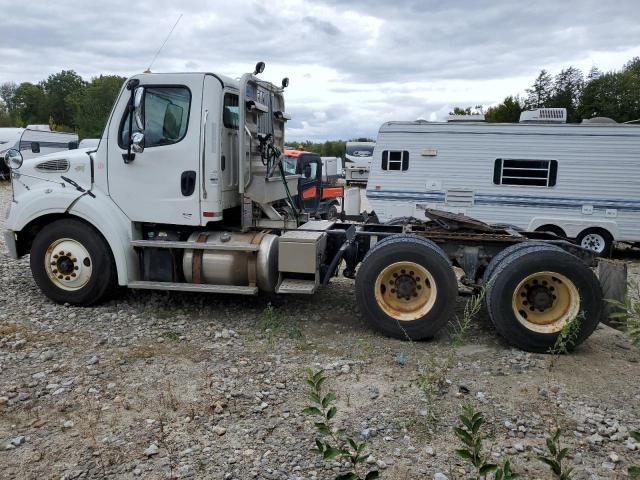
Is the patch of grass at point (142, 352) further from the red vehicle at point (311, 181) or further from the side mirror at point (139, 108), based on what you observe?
the red vehicle at point (311, 181)

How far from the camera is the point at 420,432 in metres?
3.94

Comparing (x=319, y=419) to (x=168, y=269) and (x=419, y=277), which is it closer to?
(x=419, y=277)

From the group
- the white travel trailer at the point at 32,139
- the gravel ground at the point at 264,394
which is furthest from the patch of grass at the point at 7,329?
the white travel trailer at the point at 32,139

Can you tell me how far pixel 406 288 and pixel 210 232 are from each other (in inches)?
101

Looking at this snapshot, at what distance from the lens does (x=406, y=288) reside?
19.2 ft

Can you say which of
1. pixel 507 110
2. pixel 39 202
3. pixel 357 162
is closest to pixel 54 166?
pixel 39 202

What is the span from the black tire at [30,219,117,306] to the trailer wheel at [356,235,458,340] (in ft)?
10.4

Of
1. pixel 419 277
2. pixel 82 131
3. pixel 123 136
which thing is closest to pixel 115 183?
pixel 123 136

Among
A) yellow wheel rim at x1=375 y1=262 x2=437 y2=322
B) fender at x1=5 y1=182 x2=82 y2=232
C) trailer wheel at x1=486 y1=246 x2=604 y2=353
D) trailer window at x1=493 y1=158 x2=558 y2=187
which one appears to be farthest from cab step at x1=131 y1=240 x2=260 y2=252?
trailer window at x1=493 y1=158 x2=558 y2=187

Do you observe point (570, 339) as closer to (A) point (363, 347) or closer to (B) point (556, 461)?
(A) point (363, 347)

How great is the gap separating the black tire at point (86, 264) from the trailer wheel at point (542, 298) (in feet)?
15.0

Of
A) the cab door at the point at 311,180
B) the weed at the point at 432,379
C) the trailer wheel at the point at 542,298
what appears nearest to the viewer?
the weed at the point at 432,379

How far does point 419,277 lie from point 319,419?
7.30ft

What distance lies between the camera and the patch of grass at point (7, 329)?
573 centimetres
